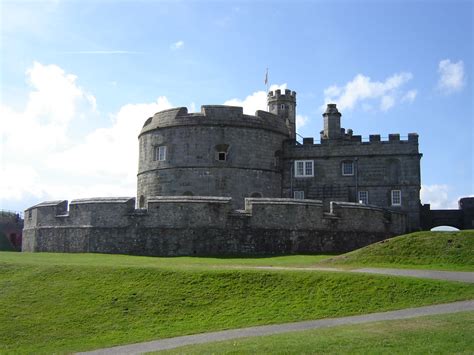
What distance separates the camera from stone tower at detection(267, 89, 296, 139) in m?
51.0

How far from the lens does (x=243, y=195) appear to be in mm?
38500

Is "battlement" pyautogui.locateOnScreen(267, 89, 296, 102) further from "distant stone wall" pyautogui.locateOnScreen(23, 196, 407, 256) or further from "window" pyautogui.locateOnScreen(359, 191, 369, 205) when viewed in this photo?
"distant stone wall" pyautogui.locateOnScreen(23, 196, 407, 256)

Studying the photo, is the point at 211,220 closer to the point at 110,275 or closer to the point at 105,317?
the point at 110,275

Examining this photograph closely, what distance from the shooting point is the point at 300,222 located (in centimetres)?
2998

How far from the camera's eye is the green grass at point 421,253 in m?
21.4

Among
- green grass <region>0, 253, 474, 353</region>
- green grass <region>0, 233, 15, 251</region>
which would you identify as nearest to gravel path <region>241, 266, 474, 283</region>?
green grass <region>0, 253, 474, 353</region>

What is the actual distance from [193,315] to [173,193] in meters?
22.6

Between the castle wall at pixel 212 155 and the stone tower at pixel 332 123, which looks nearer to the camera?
the castle wall at pixel 212 155

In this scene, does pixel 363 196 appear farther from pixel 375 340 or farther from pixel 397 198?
pixel 375 340

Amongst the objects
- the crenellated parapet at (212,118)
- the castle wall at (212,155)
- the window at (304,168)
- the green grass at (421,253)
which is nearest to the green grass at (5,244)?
the castle wall at (212,155)

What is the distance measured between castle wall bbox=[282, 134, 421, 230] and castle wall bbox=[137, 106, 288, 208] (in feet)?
8.57

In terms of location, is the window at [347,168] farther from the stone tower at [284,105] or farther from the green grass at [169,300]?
the green grass at [169,300]

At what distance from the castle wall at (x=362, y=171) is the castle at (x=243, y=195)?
0.22 ft

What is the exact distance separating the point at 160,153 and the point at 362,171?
545 inches
